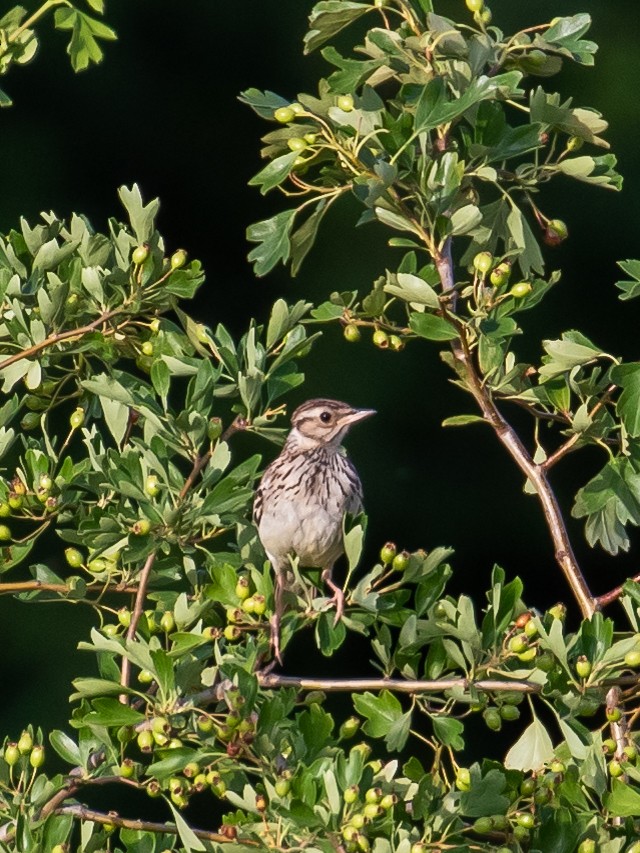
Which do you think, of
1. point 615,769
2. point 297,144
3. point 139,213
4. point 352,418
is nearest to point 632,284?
point 297,144

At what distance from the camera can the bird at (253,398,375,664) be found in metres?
2.64

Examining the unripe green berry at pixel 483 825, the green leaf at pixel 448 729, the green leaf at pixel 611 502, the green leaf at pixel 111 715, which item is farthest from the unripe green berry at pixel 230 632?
the green leaf at pixel 611 502

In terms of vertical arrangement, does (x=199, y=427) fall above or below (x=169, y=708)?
above

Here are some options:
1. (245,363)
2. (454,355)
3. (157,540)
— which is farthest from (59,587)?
(454,355)

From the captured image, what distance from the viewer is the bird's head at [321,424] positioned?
9.93 feet

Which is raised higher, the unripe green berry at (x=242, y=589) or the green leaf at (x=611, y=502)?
the unripe green berry at (x=242, y=589)

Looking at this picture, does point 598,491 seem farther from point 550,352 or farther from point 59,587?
point 59,587

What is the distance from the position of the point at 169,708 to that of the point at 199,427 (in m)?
0.33

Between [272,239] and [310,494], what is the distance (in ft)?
2.57

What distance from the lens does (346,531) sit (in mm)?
2158

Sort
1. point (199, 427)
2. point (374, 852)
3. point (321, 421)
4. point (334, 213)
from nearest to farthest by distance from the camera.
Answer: point (374, 852)
point (199, 427)
point (321, 421)
point (334, 213)

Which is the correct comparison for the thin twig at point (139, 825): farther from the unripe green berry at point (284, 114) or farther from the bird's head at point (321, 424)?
the bird's head at point (321, 424)

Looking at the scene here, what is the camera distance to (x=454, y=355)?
2.08m

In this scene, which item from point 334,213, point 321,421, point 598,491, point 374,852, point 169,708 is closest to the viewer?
point 374,852
